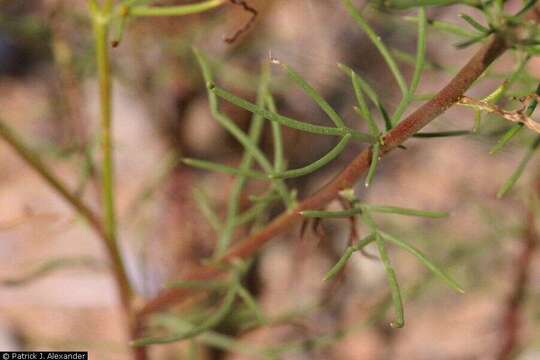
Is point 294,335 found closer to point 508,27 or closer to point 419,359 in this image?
point 419,359

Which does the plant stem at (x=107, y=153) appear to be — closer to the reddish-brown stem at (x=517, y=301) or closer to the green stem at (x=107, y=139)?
the green stem at (x=107, y=139)

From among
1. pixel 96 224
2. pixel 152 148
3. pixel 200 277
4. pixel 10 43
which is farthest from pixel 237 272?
pixel 10 43

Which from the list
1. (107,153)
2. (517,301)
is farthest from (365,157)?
(517,301)

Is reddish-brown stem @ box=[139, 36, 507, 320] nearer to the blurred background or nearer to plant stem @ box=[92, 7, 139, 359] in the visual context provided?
plant stem @ box=[92, 7, 139, 359]

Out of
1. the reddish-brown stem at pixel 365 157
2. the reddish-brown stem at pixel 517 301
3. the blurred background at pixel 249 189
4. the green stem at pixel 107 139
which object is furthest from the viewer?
the blurred background at pixel 249 189

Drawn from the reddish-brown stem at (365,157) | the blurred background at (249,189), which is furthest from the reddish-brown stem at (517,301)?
the reddish-brown stem at (365,157)

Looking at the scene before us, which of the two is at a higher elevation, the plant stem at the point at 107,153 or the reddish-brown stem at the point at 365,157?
the plant stem at the point at 107,153

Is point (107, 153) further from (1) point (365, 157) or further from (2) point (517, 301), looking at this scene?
(2) point (517, 301)
